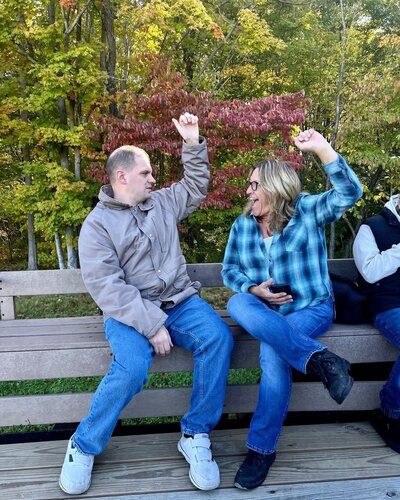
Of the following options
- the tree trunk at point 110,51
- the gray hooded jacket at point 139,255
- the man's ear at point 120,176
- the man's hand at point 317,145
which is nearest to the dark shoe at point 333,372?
the gray hooded jacket at point 139,255

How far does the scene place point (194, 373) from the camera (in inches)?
101

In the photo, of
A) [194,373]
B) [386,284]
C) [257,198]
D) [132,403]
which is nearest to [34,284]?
[132,403]

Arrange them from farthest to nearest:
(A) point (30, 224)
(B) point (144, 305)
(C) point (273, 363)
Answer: (A) point (30, 224)
(B) point (144, 305)
(C) point (273, 363)

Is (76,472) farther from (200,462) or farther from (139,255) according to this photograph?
(139,255)

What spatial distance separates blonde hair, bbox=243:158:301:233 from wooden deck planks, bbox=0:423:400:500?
46.2 inches

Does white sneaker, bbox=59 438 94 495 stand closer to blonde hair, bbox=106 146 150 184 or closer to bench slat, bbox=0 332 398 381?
bench slat, bbox=0 332 398 381

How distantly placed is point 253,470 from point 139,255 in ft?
3.92

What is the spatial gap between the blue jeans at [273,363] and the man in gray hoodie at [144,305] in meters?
0.18

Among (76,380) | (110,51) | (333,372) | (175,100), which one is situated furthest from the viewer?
(110,51)

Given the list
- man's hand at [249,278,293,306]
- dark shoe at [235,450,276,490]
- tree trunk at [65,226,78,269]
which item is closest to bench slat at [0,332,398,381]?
man's hand at [249,278,293,306]

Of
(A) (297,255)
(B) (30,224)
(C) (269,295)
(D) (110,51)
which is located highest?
(D) (110,51)

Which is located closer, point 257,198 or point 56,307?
point 257,198

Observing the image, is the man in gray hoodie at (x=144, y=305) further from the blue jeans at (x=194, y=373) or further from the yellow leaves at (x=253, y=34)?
the yellow leaves at (x=253, y=34)

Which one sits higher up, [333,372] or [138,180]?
[138,180]
